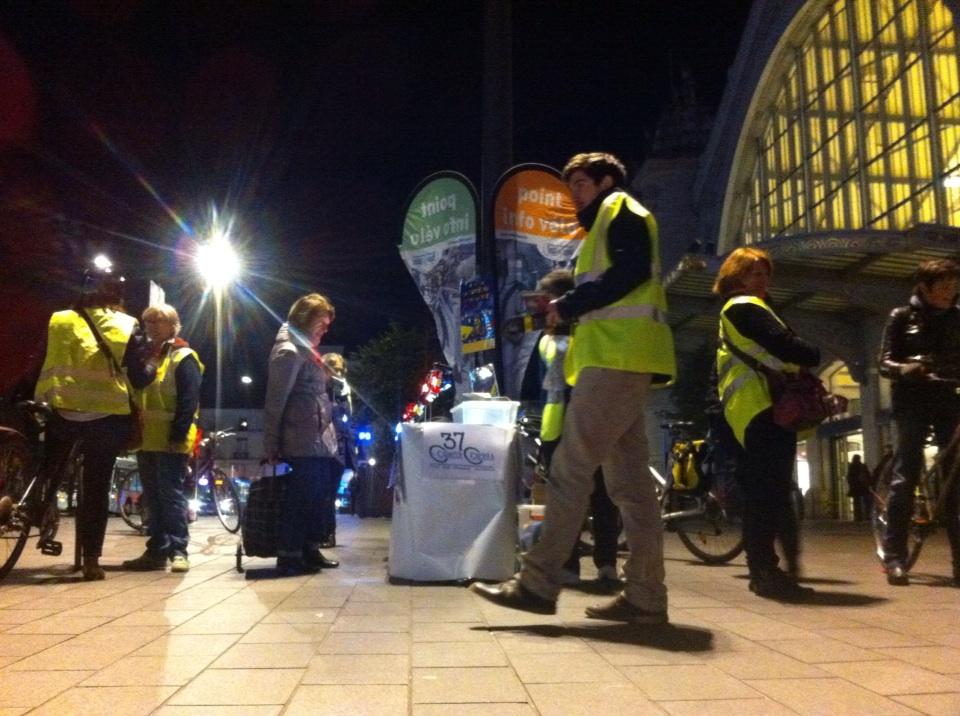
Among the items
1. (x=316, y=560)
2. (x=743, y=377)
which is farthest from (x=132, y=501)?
(x=743, y=377)

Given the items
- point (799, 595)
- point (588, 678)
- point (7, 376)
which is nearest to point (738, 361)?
point (799, 595)

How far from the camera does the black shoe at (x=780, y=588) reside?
4941 mm

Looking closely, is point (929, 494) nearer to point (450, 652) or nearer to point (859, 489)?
point (450, 652)

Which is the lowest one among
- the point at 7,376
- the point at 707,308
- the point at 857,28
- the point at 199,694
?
the point at 199,694

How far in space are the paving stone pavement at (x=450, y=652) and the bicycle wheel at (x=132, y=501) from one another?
4741mm

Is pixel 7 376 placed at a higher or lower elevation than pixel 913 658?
higher

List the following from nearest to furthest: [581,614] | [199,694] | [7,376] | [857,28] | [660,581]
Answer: [199,694]
[660,581]
[581,614]
[7,376]
[857,28]

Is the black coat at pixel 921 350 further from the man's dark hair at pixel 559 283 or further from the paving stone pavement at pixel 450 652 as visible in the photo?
the man's dark hair at pixel 559 283

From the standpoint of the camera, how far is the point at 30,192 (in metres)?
15.1

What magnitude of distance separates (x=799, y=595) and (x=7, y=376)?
623 inches

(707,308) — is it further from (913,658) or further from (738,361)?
(913,658)

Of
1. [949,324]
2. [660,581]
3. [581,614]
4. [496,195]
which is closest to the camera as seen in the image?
[660,581]

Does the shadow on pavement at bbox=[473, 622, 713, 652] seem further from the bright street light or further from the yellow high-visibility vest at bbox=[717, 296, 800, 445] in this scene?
the bright street light

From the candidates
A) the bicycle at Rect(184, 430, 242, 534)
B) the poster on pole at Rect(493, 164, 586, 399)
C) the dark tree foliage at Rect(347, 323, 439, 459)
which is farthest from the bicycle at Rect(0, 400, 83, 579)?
the dark tree foliage at Rect(347, 323, 439, 459)
